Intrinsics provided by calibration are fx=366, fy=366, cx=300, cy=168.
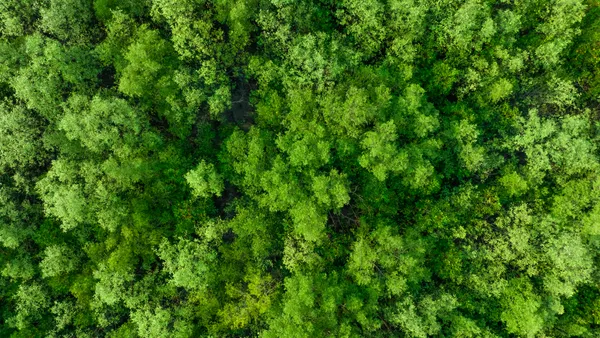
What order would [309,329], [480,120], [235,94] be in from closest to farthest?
1. [309,329]
2. [480,120]
3. [235,94]

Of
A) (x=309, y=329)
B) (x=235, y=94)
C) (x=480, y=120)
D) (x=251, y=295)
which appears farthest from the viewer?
(x=235, y=94)

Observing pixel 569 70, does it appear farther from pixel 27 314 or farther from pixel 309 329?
pixel 27 314

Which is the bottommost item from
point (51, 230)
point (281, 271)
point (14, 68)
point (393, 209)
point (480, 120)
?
point (281, 271)

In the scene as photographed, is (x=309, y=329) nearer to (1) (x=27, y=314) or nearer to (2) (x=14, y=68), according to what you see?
(1) (x=27, y=314)

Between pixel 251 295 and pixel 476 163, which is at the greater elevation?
pixel 476 163

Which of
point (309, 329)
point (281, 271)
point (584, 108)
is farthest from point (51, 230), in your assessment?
point (584, 108)

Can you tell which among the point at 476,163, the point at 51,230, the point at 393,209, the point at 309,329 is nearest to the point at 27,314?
the point at 51,230

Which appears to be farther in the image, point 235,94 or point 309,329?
point 235,94
